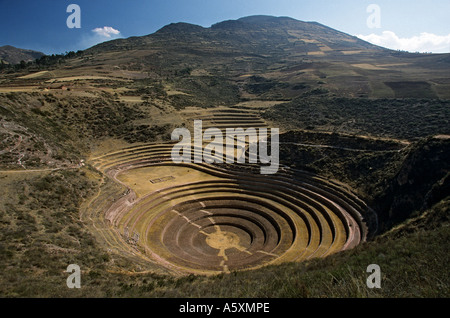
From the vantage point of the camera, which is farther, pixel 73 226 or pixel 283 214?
pixel 283 214

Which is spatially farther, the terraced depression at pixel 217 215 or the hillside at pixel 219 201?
the terraced depression at pixel 217 215

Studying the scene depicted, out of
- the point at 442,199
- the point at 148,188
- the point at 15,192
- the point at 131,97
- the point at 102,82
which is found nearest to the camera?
the point at 442,199

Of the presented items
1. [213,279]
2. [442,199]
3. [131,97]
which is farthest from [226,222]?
[131,97]

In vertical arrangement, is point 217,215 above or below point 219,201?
below

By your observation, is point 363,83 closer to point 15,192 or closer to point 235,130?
point 235,130
